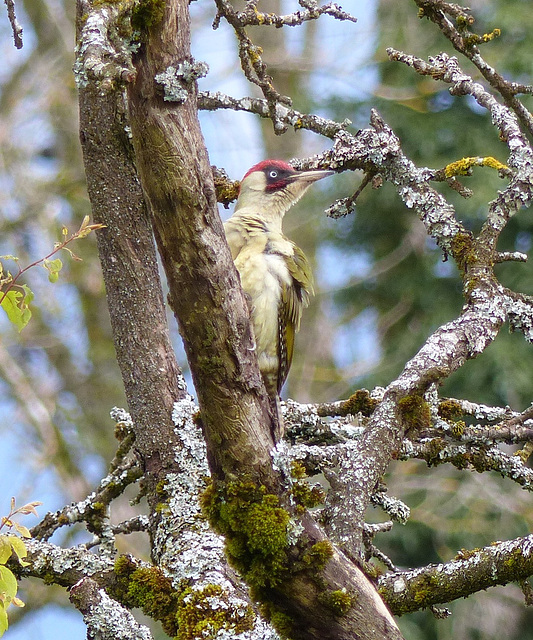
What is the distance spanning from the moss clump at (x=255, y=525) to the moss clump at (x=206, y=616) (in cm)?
44

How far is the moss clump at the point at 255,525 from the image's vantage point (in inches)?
94.7

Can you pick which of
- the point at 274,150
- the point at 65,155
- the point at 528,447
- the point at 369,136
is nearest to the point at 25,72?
the point at 65,155

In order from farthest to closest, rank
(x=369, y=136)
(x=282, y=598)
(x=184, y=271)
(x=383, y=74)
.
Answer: (x=383, y=74)
(x=369, y=136)
(x=282, y=598)
(x=184, y=271)

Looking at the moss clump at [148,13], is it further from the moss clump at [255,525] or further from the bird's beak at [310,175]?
the bird's beak at [310,175]

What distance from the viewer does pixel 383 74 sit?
10.6 meters

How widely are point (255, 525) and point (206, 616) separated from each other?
25.5 inches

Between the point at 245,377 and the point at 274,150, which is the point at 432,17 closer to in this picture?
the point at 245,377

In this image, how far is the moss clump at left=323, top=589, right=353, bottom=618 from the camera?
240cm

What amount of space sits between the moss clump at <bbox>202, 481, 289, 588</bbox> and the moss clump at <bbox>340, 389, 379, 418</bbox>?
45.9 inches

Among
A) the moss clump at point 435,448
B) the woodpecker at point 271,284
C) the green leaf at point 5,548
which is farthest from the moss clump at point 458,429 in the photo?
the green leaf at point 5,548

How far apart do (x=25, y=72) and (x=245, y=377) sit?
10587mm

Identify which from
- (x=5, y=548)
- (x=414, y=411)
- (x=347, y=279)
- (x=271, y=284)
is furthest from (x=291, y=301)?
(x=347, y=279)

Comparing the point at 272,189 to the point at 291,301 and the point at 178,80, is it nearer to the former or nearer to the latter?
the point at 291,301

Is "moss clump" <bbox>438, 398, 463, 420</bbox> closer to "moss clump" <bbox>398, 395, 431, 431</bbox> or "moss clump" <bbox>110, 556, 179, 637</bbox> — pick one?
"moss clump" <bbox>398, 395, 431, 431</bbox>
